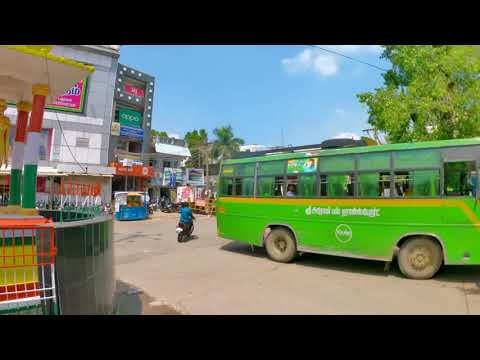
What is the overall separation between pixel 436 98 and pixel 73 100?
2387cm

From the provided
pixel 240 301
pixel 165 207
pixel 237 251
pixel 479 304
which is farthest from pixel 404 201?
pixel 165 207

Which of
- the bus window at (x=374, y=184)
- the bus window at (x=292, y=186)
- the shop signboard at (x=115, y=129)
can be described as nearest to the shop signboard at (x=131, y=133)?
the shop signboard at (x=115, y=129)

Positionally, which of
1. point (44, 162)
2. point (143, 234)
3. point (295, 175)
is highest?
point (44, 162)

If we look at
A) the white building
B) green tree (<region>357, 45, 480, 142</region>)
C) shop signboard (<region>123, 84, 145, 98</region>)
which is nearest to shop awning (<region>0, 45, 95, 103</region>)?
green tree (<region>357, 45, 480, 142</region>)

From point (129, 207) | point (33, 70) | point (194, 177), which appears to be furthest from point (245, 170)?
point (194, 177)

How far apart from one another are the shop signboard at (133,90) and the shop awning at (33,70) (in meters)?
21.8

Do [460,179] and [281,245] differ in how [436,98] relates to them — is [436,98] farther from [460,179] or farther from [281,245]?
[281,245]

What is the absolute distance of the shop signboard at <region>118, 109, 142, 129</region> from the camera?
1048 inches

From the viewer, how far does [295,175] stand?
7879 mm

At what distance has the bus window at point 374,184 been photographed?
21.7ft

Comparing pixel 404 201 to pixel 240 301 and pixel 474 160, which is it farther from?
pixel 240 301

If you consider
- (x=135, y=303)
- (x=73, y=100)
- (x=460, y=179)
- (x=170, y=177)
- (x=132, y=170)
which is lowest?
(x=135, y=303)

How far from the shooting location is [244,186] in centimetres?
892

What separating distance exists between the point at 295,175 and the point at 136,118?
23.5 m
